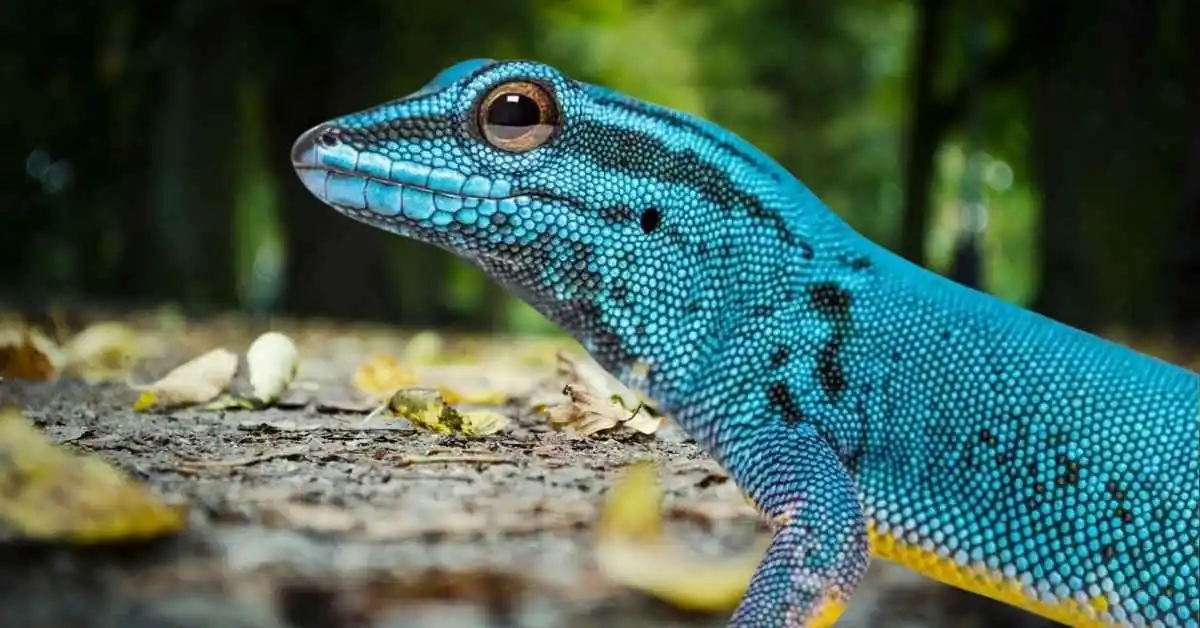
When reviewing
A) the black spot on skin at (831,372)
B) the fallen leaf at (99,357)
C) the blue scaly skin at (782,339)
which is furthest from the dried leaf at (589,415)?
the fallen leaf at (99,357)

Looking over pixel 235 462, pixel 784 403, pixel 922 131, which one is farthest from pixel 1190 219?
pixel 235 462

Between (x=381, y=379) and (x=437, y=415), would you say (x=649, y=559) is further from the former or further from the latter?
(x=381, y=379)

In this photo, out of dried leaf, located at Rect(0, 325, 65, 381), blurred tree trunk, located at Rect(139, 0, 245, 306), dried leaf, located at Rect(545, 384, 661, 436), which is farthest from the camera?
blurred tree trunk, located at Rect(139, 0, 245, 306)

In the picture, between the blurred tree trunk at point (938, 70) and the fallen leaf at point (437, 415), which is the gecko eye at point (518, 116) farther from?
the blurred tree trunk at point (938, 70)

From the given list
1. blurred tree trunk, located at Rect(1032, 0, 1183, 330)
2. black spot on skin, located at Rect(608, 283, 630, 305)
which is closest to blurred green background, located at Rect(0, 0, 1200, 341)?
blurred tree trunk, located at Rect(1032, 0, 1183, 330)

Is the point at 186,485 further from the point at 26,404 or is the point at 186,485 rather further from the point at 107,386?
the point at 107,386

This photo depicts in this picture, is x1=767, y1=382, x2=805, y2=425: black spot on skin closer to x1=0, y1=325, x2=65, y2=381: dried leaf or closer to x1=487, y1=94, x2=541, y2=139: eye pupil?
x1=487, y1=94, x2=541, y2=139: eye pupil

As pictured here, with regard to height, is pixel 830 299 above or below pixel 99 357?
above
